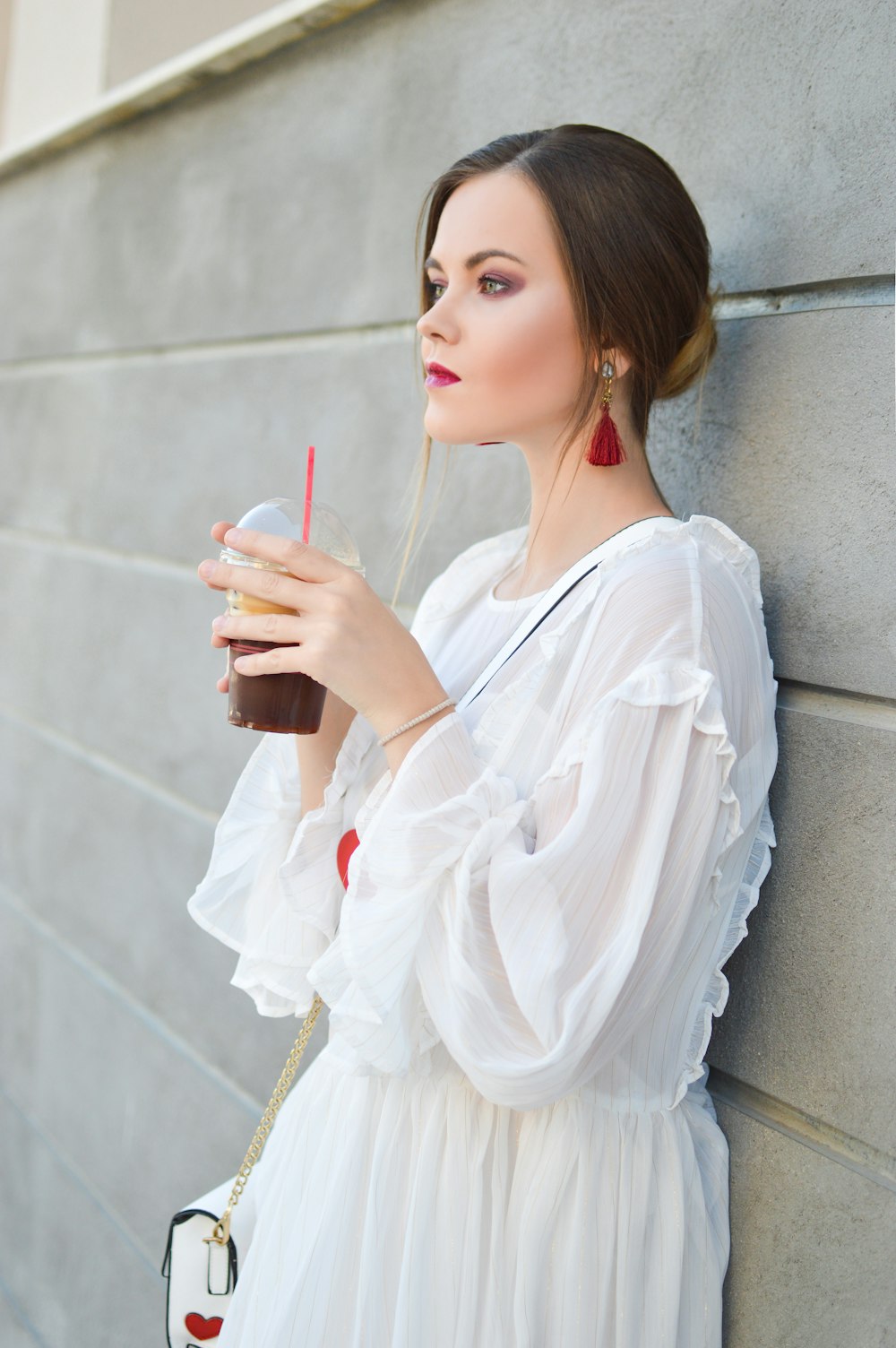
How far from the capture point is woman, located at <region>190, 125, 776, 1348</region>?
123 centimetres

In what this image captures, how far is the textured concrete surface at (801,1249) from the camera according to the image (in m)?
1.38

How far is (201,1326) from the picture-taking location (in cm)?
175

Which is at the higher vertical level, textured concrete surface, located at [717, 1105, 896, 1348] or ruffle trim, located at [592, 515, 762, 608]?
ruffle trim, located at [592, 515, 762, 608]

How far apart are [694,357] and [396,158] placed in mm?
1119

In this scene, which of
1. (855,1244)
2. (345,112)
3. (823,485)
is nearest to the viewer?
(855,1244)

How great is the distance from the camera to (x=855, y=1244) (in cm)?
141

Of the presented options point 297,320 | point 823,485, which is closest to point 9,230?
point 297,320

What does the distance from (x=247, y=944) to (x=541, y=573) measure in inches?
27.5

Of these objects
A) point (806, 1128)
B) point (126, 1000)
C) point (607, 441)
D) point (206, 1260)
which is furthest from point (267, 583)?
point (126, 1000)

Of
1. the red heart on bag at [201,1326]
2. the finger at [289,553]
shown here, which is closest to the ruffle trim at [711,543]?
the finger at [289,553]

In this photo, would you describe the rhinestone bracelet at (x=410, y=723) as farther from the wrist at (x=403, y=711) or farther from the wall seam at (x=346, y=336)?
the wall seam at (x=346, y=336)

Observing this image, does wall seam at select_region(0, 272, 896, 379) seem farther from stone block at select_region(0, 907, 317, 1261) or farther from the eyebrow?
stone block at select_region(0, 907, 317, 1261)

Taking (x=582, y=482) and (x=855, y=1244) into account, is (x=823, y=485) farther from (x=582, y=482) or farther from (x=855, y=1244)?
(x=855, y=1244)

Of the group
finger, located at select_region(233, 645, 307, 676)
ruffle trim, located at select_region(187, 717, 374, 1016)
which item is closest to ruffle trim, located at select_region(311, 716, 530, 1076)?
finger, located at select_region(233, 645, 307, 676)
